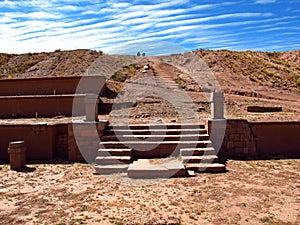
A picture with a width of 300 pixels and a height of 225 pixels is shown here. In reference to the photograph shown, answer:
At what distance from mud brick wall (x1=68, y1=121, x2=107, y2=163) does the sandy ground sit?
98cm

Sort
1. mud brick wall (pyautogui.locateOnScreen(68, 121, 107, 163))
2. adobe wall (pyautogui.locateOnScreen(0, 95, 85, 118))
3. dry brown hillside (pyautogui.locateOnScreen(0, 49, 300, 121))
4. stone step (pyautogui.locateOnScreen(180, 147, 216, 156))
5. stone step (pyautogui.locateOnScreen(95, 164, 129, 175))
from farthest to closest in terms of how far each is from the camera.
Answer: dry brown hillside (pyautogui.locateOnScreen(0, 49, 300, 121))
adobe wall (pyautogui.locateOnScreen(0, 95, 85, 118))
mud brick wall (pyautogui.locateOnScreen(68, 121, 107, 163))
stone step (pyautogui.locateOnScreen(180, 147, 216, 156))
stone step (pyautogui.locateOnScreen(95, 164, 129, 175))

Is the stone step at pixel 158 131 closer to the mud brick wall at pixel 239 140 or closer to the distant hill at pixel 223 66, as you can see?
the mud brick wall at pixel 239 140

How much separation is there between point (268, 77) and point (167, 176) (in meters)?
25.6

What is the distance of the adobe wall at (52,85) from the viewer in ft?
56.9

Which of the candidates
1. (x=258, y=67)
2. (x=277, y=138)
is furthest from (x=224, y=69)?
(x=277, y=138)

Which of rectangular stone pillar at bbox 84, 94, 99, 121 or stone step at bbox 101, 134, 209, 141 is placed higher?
rectangular stone pillar at bbox 84, 94, 99, 121

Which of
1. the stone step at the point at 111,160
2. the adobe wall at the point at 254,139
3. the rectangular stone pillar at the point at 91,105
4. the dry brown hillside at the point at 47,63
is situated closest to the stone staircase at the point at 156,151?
the stone step at the point at 111,160

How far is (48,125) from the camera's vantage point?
9.84 meters

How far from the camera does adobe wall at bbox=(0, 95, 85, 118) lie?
50.5 ft

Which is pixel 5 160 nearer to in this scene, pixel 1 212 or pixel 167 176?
pixel 1 212

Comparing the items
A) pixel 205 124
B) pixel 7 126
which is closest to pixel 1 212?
pixel 7 126

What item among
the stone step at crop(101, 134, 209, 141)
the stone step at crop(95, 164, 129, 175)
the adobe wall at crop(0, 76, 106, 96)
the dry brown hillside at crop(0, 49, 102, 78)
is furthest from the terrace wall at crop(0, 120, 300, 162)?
the dry brown hillside at crop(0, 49, 102, 78)

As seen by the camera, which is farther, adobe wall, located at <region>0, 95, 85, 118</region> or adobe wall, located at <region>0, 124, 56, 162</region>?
adobe wall, located at <region>0, 95, 85, 118</region>

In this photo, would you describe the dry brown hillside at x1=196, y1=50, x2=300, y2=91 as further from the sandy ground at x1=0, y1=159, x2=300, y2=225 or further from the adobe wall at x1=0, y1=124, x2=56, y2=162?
the sandy ground at x1=0, y1=159, x2=300, y2=225
